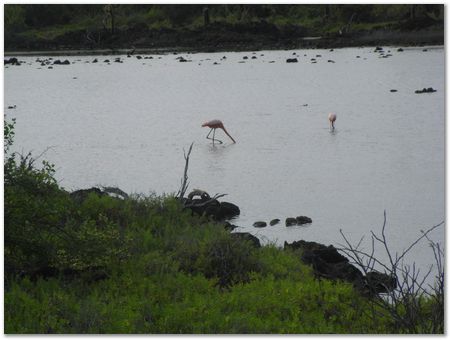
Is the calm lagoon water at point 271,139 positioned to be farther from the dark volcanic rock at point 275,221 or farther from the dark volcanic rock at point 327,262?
the dark volcanic rock at point 327,262

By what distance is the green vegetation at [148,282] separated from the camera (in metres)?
6.70

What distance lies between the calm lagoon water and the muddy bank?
15120mm

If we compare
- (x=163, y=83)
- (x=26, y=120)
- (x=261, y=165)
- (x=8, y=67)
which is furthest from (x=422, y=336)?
(x=8, y=67)

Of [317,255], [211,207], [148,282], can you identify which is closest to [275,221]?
[211,207]

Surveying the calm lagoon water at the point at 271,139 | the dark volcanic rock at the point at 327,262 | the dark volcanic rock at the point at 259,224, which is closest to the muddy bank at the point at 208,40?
the calm lagoon water at the point at 271,139

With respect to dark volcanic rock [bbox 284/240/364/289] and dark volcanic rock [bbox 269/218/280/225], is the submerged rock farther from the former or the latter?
dark volcanic rock [bbox 284/240/364/289]

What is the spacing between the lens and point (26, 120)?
20.3m

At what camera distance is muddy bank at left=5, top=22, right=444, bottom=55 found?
5012 centimetres

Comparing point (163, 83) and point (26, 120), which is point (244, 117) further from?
point (163, 83)

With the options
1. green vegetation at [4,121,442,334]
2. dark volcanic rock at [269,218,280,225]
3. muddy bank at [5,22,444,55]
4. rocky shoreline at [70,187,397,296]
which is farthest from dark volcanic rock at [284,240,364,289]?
muddy bank at [5,22,444,55]

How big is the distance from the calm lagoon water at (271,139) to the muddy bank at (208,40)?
15.1 meters

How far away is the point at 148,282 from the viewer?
303 inches

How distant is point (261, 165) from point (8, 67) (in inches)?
1088

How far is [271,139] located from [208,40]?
37408mm
